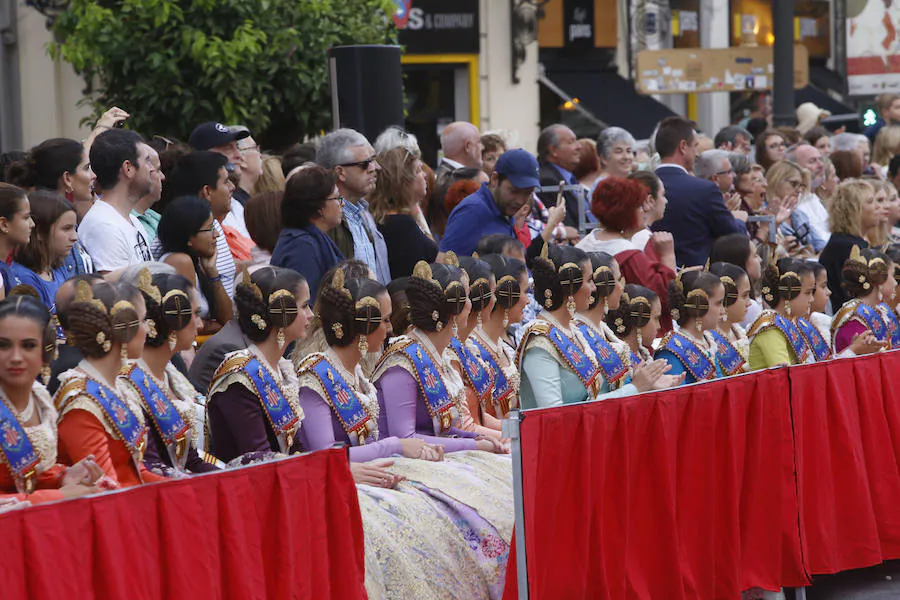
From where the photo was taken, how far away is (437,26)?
18297 millimetres

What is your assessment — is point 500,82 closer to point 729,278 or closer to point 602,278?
point 729,278

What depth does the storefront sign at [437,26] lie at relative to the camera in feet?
59.8

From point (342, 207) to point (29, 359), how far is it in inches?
129

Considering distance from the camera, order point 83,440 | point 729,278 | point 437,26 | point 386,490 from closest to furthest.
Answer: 1. point 83,440
2. point 386,490
3. point 729,278
4. point 437,26

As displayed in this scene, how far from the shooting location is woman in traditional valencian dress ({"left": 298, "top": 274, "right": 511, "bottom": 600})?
208 inches

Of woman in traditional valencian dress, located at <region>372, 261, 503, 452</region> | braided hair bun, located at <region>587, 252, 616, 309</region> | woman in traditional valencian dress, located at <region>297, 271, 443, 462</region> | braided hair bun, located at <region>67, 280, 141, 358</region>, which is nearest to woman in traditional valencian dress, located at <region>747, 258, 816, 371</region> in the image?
braided hair bun, located at <region>587, 252, 616, 309</region>

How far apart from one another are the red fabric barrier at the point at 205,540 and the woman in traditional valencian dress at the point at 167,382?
535 millimetres

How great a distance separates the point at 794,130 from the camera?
14117 mm

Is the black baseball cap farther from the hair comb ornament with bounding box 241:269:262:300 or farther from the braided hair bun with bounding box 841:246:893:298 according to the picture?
the braided hair bun with bounding box 841:246:893:298

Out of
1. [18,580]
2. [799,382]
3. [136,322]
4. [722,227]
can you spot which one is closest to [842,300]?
[722,227]

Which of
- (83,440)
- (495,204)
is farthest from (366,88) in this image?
(83,440)

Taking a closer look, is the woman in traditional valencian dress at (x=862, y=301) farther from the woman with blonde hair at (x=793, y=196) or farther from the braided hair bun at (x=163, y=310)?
the braided hair bun at (x=163, y=310)

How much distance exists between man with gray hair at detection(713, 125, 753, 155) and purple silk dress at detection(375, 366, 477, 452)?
7698 mm

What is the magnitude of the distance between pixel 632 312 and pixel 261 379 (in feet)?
7.78
